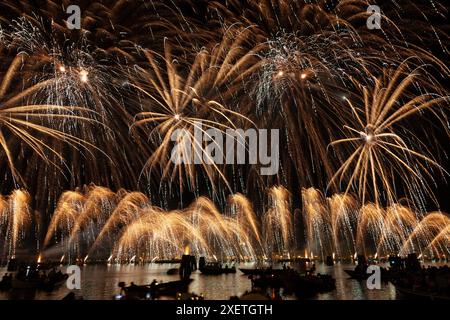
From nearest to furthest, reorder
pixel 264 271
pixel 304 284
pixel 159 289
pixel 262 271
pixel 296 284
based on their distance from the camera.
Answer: pixel 159 289 → pixel 304 284 → pixel 296 284 → pixel 264 271 → pixel 262 271

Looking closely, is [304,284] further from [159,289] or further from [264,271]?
[264,271]

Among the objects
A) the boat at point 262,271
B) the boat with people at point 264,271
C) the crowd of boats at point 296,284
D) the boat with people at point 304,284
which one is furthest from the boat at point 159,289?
the boat at point 262,271

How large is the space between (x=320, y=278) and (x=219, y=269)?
35128mm

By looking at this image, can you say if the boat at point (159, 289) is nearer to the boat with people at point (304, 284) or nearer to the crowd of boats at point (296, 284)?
the crowd of boats at point (296, 284)

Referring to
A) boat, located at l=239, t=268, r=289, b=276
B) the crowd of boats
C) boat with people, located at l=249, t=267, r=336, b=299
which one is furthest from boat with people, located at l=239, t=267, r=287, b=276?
boat with people, located at l=249, t=267, r=336, b=299

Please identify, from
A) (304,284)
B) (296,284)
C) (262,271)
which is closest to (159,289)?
(296,284)

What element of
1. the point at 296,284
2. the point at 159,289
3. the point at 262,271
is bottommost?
the point at 159,289

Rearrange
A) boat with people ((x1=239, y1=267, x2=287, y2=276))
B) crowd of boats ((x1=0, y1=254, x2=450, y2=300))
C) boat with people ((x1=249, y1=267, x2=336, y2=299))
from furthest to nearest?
boat with people ((x1=239, y1=267, x2=287, y2=276)), boat with people ((x1=249, y1=267, x2=336, y2=299)), crowd of boats ((x1=0, y1=254, x2=450, y2=300))

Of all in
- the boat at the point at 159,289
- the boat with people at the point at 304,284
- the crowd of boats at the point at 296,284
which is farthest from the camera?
the boat with people at the point at 304,284

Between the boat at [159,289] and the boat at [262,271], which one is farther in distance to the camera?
the boat at [262,271]

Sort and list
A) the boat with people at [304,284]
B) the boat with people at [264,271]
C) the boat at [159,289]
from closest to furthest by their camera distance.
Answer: the boat at [159,289]
the boat with people at [304,284]
the boat with people at [264,271]

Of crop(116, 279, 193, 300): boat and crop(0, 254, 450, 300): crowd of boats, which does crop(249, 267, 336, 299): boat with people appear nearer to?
crop(0, 254, 450, 300): crowd of boats

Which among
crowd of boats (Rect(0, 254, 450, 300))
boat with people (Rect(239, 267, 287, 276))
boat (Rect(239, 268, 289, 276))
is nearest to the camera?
crowd of boats (Rect(0, 254, 450, 300))
